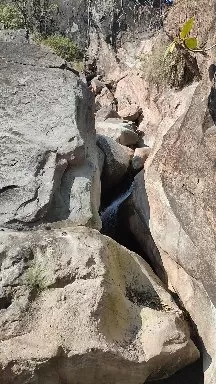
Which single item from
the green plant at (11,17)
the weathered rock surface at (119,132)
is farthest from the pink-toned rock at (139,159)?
the green plant at (11,17)

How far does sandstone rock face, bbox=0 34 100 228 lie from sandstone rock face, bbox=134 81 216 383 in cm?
88

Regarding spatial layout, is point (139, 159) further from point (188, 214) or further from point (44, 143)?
point (188, 214)

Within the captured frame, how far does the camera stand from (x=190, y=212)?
5.97m

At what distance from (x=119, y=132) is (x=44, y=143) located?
369 centimetres

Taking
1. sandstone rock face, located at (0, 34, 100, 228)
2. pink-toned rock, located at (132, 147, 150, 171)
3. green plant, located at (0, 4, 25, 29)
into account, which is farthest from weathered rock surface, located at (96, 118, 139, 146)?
green plant, located at (0, 4, 25, 29)

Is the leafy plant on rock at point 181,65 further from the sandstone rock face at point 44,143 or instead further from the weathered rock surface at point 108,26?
the weathered rock surface at point 108,26

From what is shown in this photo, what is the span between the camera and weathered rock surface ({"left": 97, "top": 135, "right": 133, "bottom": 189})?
8.70m

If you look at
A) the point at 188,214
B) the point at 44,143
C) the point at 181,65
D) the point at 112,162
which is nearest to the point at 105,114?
the point at 112,162

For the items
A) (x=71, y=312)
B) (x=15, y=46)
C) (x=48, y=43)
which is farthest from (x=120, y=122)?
(x=71, y=312)

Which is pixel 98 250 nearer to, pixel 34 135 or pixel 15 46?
pixel 34 135

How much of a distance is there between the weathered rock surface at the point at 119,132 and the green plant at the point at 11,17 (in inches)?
287

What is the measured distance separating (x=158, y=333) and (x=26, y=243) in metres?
1.55

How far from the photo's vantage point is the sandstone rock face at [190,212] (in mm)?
5559

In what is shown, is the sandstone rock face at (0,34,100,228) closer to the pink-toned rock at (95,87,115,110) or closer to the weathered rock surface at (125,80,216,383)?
the weathered rock surface at (125,80,216,383)
